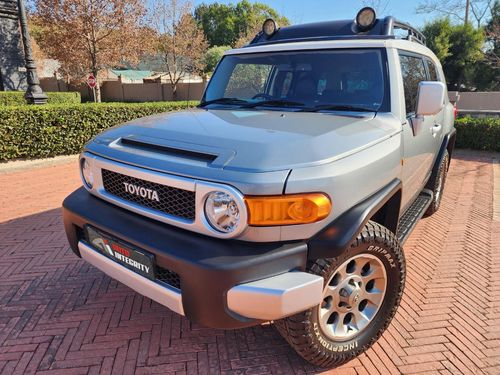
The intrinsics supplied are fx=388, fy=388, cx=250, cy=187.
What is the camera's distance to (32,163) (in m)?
7.70

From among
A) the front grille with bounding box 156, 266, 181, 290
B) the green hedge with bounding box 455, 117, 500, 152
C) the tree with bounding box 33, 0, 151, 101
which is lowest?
the green hedge with bounding box 455, 117, 500, 152

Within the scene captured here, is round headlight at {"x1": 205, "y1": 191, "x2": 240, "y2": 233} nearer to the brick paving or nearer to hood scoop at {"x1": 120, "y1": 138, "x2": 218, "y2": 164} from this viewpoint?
hood scoop at {"x1": 120, "y1": 138, "x2": 218, "y2": 164}

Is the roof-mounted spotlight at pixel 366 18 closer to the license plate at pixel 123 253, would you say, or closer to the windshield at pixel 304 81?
the windshield at pixel 304 81

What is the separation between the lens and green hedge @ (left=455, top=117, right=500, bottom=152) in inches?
372

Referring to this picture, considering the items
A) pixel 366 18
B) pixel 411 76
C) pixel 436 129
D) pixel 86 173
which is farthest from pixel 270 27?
pixel 86 173

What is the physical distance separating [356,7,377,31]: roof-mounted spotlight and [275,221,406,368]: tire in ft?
6.47

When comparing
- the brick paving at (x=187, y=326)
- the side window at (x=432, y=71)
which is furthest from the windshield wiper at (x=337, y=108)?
the side window at (x=432, y=71)

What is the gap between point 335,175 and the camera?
2.00 meters

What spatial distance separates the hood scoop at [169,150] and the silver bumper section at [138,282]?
2.33ft

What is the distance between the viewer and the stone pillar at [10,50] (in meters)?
15.3

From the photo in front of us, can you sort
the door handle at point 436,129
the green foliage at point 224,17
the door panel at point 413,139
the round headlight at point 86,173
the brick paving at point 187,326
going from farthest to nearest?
the green foliage at point 224,17
the door handle at point 436,129
the door panel at point 413,139
the round headlight at point 86,173
the brick paving at point 187,326

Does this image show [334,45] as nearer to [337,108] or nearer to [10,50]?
[337,108]

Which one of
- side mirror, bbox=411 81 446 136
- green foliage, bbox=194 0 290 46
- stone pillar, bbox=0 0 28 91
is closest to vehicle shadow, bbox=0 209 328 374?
side mirror, bbox=411 81 446 136

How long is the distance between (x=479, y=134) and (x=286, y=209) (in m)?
9.55
